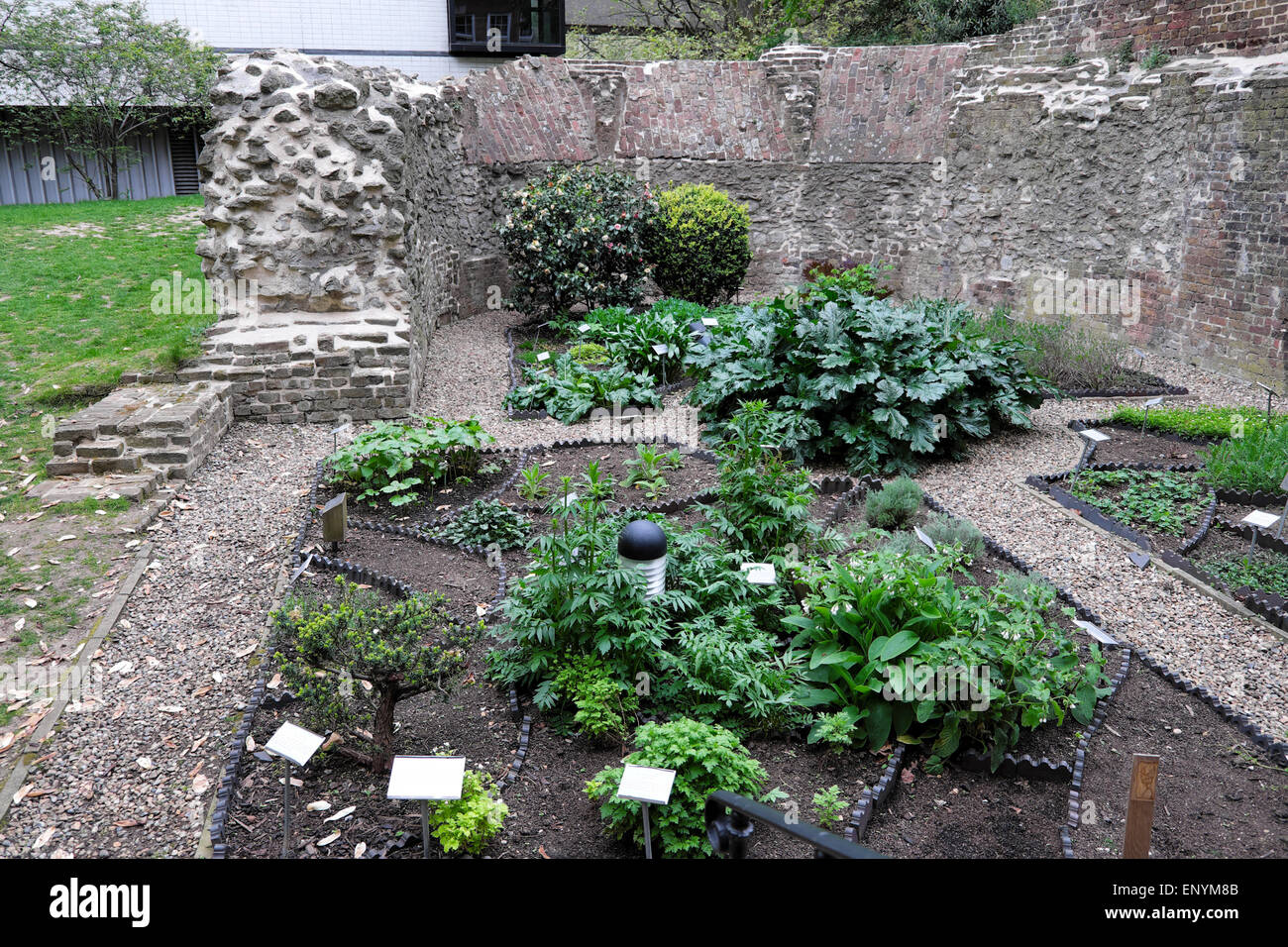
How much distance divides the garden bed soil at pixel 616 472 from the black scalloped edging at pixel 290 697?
0.92 metres

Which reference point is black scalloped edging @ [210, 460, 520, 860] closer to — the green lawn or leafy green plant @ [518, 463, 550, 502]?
leafy green plant @ [518, 463, 550, 502]

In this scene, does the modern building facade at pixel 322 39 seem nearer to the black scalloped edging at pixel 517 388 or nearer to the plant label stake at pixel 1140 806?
the black scalloped edging at pixel 517 388

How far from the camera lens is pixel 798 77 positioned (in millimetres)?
12844

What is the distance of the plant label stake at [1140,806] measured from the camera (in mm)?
2760

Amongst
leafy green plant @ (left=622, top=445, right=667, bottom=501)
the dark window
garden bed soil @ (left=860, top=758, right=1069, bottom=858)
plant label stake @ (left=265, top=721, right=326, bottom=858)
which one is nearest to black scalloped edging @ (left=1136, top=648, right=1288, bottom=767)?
garden bed soil @ (left=860, top=758, right=1069, bottom=858)

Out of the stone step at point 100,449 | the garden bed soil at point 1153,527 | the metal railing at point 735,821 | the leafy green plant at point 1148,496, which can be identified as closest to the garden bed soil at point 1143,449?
the leafy green plant at point 1148,496

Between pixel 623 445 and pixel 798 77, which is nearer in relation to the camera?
pixel 623 445

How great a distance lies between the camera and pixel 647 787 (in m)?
2.85

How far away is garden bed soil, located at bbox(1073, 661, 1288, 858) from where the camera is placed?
10.7ft

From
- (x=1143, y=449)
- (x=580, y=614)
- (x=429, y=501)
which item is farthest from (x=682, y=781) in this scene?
(x=1143, y=449)
